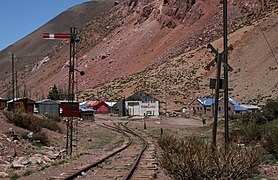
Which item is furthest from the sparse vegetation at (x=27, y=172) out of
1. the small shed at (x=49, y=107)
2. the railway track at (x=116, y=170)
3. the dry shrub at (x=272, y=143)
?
the small shed at (x=49, y=107)

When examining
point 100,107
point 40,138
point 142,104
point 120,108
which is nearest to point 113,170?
point 40,138

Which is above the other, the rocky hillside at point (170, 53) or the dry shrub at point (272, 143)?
the rocky hillside at point (170, 53)

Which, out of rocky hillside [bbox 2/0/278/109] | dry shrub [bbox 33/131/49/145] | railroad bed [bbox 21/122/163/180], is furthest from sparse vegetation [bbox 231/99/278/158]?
rocky hillside [bbox 2/0/278/109]

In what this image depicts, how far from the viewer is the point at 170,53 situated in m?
125

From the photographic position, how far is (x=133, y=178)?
49.6 feet

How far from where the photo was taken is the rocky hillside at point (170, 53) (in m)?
95.6

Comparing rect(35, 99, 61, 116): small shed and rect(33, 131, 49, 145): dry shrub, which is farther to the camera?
rect(35, 99, 61, 116): small shed

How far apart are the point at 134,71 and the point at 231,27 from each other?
85.4 feet

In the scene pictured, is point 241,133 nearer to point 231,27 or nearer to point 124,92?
point 124,92

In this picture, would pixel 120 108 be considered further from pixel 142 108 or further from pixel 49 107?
pixel 49 107

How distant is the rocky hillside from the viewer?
95.6 meters

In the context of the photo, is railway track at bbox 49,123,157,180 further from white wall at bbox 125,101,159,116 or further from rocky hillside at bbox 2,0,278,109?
A: white wall at bbox 125,101,159,116

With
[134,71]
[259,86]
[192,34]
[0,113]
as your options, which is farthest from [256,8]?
[0,113]

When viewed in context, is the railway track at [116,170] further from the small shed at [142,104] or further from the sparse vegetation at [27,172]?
the small shed at [142,104]
